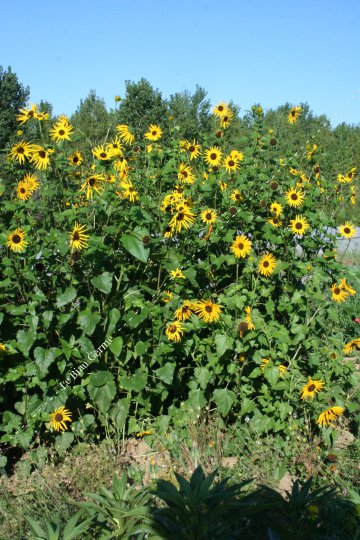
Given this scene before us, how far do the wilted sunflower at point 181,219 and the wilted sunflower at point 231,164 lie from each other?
63 cm

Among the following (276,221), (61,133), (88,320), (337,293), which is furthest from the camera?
(276,221)

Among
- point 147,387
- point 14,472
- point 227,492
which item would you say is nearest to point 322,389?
point 147,387

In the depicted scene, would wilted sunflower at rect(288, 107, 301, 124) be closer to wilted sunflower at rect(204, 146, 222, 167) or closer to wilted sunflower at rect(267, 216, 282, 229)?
wilted sunflower at rect(204, 146, 222, 167)

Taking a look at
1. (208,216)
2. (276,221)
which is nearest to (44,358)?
(208,216)

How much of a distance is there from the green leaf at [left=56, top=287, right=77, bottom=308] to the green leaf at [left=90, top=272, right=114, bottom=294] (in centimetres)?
12

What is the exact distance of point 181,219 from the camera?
12.2 feet

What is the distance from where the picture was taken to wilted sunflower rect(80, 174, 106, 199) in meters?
3.48

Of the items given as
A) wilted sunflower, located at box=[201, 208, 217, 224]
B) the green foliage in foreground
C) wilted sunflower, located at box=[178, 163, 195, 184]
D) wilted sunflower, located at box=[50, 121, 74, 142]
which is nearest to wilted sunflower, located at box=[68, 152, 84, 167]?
wilted sunflower, located at box=[50, 121, 74, 142]

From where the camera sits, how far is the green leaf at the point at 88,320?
344 cm

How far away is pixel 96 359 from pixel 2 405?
27.0 inches

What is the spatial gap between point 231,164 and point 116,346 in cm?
143

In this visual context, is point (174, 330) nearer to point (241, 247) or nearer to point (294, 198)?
point (241, 247)

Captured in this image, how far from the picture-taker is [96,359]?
3.62m

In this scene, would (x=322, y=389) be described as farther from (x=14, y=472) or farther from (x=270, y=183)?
(x=14, y=472)
